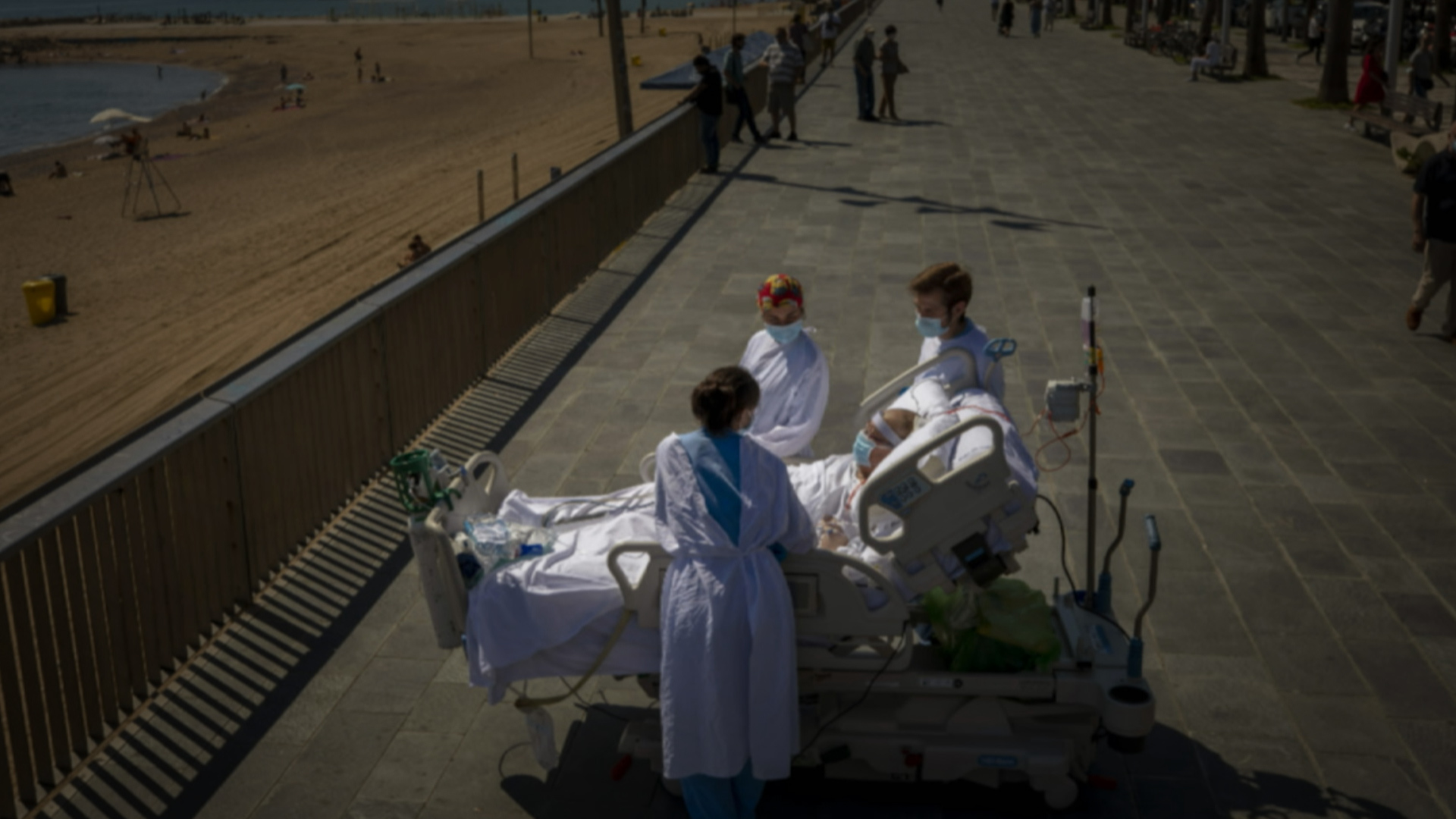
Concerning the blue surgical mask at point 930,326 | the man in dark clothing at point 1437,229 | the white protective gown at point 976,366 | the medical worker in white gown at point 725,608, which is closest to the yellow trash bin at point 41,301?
the blue surgical mask at point 930,326

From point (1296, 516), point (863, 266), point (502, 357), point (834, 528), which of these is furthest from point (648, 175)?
point (834, 528)

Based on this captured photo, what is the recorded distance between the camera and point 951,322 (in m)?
5.82

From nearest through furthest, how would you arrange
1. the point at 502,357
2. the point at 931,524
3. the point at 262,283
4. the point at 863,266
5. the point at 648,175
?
1. the point at 931,524
2. the point at 502,357
3. the point at 863,266
4. the point at 648,175
5. the point at 262,283

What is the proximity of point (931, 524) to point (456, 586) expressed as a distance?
1739mm

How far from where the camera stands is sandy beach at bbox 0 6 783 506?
54.0 ft

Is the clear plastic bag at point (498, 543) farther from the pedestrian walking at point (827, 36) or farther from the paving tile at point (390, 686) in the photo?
the pedestrian walking at point (827, 36)

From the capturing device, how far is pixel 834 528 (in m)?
5.44

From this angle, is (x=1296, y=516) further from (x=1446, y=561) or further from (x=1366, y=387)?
(x=1366, y=387)

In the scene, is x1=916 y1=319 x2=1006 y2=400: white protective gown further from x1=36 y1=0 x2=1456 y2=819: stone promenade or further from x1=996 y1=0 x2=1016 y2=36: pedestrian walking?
x1=996 y1=0 x2=1016 y2=36: pedestrian walking

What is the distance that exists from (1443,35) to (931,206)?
2365 centimetres

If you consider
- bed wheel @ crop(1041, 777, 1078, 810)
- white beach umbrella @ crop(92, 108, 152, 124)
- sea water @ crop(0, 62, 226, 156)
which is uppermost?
bed wheel @ crop(1041, 777, 1078, 810)

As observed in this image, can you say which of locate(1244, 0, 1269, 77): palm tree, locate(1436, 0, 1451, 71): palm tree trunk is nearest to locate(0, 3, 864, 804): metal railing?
locate(1244, 0, 1269, 77): palm tree

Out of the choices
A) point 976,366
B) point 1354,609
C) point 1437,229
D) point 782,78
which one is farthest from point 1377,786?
point 782,78

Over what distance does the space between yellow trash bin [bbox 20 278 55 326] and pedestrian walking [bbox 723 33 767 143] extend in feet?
34.4
